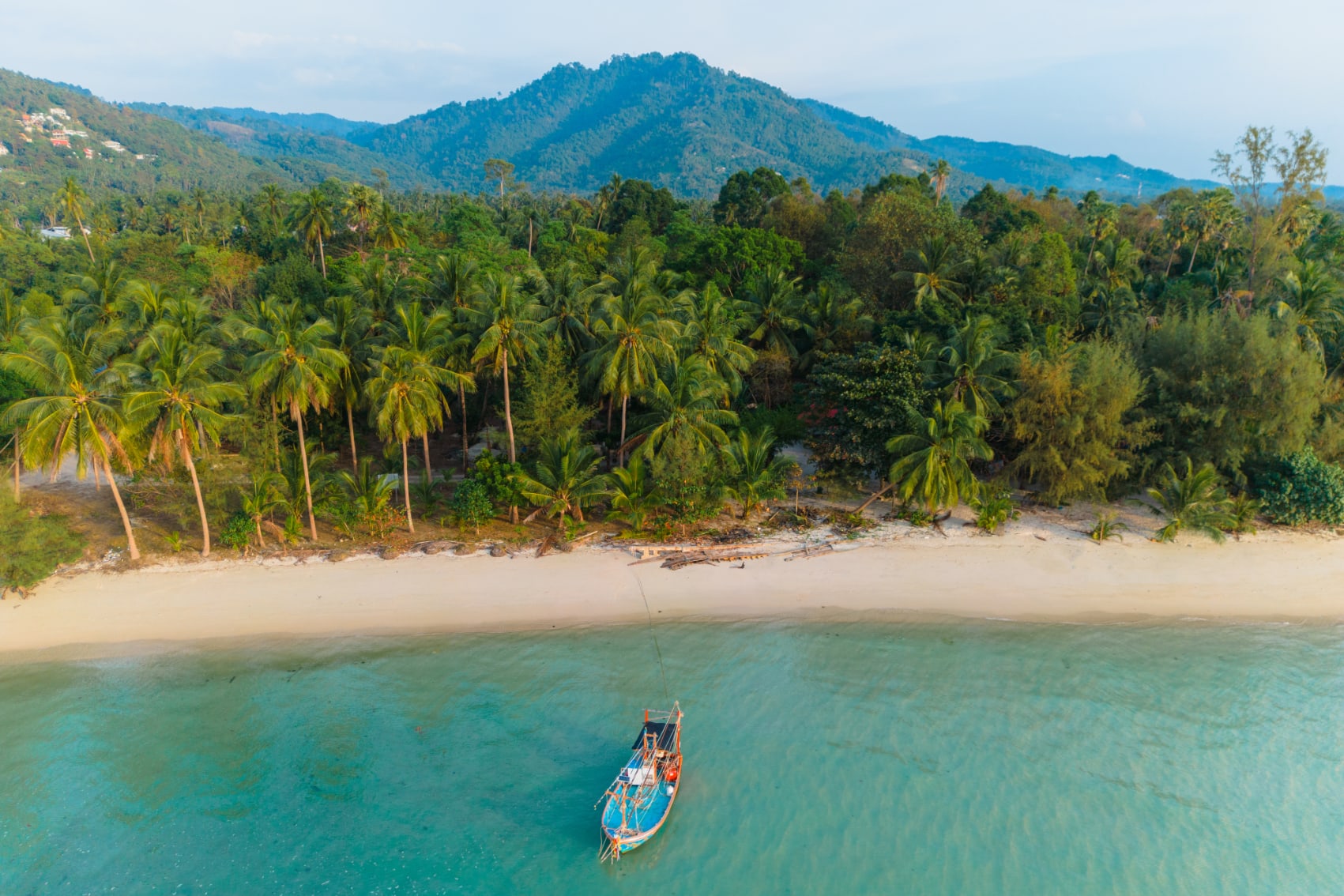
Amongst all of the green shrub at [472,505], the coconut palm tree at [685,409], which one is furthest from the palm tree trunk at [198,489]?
the coconut palm tree at [685,409]

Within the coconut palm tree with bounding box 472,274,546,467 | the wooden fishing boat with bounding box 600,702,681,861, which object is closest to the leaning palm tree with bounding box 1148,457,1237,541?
the wooden fishing boat with bounding box 600,702,681,861

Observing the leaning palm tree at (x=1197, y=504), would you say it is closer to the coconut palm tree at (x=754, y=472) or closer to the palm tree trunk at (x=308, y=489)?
the coconut palm tree at (x=754, y=472)

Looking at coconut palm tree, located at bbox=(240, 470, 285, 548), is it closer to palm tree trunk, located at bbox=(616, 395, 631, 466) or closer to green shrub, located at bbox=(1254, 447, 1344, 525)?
palm tree trunk, located at bbox=(616, 395, 631, 466)

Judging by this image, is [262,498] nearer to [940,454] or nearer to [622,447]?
[622,447]

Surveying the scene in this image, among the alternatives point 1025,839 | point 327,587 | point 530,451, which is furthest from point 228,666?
point 1025,839

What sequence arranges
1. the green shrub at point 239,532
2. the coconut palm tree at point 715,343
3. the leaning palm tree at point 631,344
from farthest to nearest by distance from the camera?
the coconut palm tree at point 715,343 → the leaning palm tree at point 631,344 → the green shrub at point 239,532

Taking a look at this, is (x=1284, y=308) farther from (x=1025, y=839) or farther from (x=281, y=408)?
(x=281, y=408)
